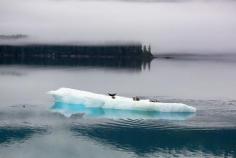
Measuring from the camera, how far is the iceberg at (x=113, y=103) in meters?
24.1

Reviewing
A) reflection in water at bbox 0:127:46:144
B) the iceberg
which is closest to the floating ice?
the iceberg

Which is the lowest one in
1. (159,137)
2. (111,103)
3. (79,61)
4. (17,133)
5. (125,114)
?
(159,137)

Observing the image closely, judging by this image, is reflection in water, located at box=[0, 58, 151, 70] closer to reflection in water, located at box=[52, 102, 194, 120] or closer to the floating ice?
the floating ice

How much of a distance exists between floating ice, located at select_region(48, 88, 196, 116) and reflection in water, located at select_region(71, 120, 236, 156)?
1.19m

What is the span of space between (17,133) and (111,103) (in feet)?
17.1

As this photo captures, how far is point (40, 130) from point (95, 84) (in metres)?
16.1

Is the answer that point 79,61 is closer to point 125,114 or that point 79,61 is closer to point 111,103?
point 111,103

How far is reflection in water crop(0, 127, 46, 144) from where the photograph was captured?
20.2 m

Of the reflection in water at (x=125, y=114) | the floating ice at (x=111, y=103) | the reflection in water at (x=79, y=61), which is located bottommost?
the reflection in water at (x=125, y=114)

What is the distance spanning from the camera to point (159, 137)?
21.2 metres

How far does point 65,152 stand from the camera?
18797mm

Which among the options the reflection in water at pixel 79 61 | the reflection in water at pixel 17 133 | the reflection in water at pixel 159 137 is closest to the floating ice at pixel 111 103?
the reflection in water at pixel 159 137

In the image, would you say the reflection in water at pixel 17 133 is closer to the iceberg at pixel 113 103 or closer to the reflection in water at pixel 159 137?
the reflection in water at pixel 159 137

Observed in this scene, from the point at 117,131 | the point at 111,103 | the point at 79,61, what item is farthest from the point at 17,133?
the point at 79,61
